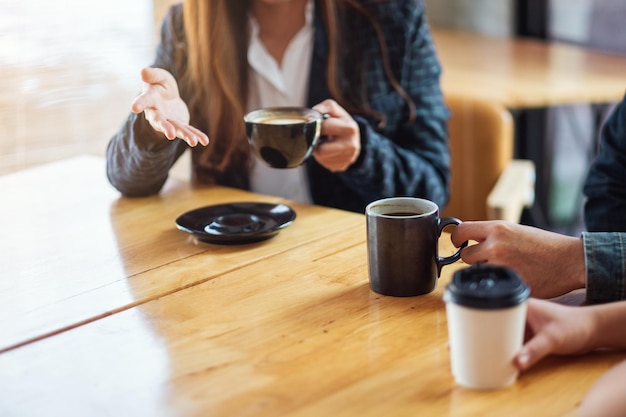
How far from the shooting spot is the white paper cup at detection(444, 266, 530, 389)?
2.56ft

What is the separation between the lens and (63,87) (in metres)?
2.21

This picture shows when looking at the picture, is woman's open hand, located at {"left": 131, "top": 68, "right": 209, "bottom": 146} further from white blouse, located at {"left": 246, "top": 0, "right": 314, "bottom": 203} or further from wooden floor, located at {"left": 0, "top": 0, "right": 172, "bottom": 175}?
wooden floor, located at {"left": 0, "top": 0, "right": 172, "bottom": 175}

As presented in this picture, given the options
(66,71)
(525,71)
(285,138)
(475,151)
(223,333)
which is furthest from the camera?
(525,71)

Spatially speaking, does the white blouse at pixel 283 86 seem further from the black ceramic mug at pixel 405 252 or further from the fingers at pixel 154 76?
the black ceramic mug at pixel 405 252

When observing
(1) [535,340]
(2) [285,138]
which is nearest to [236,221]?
(2) [285,138]

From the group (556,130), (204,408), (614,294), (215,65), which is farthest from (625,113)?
(556,130)

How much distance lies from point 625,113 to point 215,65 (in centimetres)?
83

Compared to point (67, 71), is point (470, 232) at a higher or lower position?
lower

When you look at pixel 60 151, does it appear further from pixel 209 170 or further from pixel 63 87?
pixel 209 170

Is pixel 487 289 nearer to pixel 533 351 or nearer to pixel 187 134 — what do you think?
pixel 533 351

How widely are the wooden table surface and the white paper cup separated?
1.25 metres

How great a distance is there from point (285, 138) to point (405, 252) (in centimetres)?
36

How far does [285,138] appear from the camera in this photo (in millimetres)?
1331

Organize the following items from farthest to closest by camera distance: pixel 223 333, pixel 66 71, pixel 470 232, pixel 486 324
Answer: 1. pixel 66 71
2. pixel 470 232
3. pixel 223 333
4. pixel 486 324
